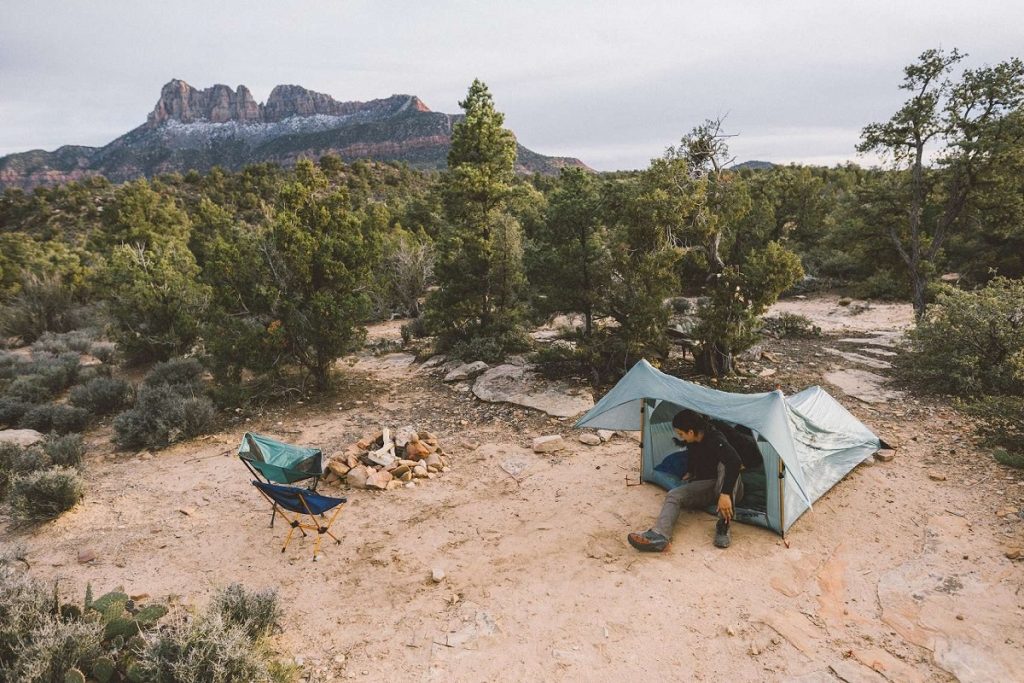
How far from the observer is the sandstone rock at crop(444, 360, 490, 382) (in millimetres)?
12070

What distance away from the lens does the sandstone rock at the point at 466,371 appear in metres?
12.1

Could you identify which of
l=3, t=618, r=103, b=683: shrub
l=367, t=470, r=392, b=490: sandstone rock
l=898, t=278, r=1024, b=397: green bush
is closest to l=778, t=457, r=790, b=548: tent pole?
l=367, t=470, r=392, b=490: sandstone rock

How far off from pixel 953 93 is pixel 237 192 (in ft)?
165

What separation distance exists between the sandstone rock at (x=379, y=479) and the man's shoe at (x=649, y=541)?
3680mm

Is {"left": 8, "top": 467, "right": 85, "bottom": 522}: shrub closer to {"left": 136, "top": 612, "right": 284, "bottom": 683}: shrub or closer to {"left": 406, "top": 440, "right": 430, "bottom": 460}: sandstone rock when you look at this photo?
{"left": 136, "top": 612, "right": 284, "bottom": 683}: shrub

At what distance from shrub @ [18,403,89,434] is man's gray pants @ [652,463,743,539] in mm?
11232

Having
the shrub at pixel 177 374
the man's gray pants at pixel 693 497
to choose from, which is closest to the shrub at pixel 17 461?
the shrub at pixel 177 374

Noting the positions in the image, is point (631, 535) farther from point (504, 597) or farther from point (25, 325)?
point (25, 325)

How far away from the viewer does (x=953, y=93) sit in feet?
42.1

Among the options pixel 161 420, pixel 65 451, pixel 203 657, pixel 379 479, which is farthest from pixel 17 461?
pixel 203 657

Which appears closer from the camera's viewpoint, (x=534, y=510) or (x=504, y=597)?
(x=504, y=597)

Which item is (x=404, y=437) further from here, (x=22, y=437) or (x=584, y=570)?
(x=22, y=437)

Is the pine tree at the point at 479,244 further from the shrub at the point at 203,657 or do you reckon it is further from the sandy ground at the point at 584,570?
the shrub at the point at 203,657

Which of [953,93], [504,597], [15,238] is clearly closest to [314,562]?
[504,597]
